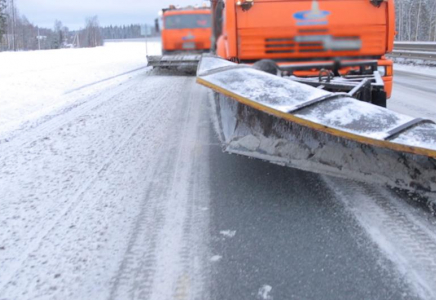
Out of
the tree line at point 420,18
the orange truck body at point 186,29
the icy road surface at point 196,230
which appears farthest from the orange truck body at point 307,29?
the tree line at point 420,18

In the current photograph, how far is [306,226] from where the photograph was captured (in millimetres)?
2938

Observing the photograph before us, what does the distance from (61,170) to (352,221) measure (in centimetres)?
289

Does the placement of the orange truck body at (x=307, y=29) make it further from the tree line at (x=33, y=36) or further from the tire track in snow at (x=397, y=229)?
the tree line at (x=33, y=36)

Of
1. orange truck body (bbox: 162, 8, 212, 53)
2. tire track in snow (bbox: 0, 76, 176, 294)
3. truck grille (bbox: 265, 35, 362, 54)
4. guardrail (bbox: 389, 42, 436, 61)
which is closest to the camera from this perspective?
tire track in snow (bbox: 0, 76, 176, 294)

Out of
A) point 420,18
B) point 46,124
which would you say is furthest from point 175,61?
point 420,18

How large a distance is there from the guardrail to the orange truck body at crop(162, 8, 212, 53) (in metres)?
9.48

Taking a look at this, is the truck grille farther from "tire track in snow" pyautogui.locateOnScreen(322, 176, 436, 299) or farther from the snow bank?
the snow bank

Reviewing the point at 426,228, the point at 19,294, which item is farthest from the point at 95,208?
the point at 426,228

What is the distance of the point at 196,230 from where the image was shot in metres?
2.93

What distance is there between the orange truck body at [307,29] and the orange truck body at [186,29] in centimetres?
1121

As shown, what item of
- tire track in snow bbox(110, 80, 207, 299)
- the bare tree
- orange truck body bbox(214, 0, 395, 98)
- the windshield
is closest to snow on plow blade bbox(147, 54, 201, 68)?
the windshield

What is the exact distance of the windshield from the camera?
1625 centimetres

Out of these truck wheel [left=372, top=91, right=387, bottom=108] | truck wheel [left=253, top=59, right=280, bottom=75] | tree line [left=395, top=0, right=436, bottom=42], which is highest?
tree line [left=395, top=0, right=436, bottom=42]

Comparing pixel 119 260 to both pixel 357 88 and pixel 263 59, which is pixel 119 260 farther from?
pixel 263 59
